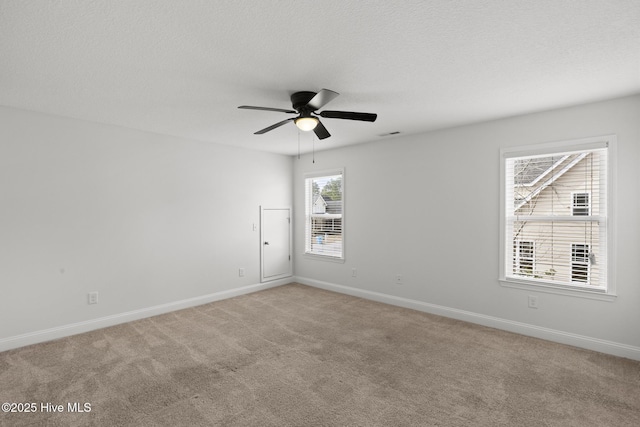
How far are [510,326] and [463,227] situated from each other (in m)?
1.31

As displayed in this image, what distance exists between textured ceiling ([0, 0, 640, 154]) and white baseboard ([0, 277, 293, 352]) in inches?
98.7

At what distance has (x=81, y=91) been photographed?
9.77ft

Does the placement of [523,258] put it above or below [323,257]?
above

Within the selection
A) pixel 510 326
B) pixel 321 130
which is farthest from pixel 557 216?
pixel 321 130

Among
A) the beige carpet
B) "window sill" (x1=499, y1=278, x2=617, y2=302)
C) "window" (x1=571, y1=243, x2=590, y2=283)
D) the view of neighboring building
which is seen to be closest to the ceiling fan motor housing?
the beige carpet

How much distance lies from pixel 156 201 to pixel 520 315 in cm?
501

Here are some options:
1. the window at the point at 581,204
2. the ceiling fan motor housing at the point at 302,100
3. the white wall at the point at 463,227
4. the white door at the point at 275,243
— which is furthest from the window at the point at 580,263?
the white door at the point at 275,243

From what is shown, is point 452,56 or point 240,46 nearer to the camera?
point 240,46

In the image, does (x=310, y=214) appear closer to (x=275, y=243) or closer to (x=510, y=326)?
(x=275, y=243)

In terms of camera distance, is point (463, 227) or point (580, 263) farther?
point (463, 227)

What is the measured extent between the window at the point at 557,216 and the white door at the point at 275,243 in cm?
381

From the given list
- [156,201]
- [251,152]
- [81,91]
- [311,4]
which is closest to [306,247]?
[251,152]

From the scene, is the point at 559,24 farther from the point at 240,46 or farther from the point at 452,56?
the point at 240,46

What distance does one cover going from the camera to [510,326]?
3.82 metres
